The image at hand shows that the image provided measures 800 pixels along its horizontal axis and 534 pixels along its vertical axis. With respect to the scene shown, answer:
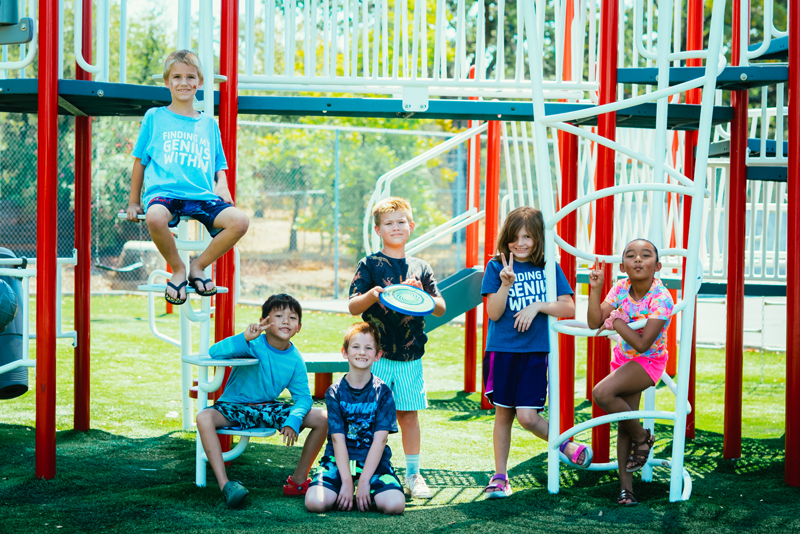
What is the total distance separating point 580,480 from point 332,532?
1573 mm

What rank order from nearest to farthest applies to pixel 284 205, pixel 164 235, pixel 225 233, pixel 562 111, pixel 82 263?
pixel 164 235
pixel 225 233
pixel 562 111
pixel 82 263
pixel 284 205

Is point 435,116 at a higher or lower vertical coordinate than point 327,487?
higher

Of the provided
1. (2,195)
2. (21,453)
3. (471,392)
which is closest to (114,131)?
(2,195)

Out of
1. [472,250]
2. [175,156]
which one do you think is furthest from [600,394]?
[472,250]

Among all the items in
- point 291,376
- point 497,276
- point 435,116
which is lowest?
point 291,376

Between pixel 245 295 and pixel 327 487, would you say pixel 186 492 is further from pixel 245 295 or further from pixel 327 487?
pixel 245 295

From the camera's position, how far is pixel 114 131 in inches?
555

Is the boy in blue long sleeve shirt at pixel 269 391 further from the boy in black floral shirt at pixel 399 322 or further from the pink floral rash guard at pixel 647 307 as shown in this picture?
the pink floral rash guard at pixel 647 307

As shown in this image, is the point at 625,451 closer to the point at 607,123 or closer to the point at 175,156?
the point at 607,123

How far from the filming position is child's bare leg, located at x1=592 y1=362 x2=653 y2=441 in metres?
3.61

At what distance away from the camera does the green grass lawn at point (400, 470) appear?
3.25 metres

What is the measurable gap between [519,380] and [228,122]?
2.13 meters

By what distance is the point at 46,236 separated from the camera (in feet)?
12.5

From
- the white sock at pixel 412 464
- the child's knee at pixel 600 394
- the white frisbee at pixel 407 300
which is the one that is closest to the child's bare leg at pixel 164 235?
the white frisbee at pixel 407 300
